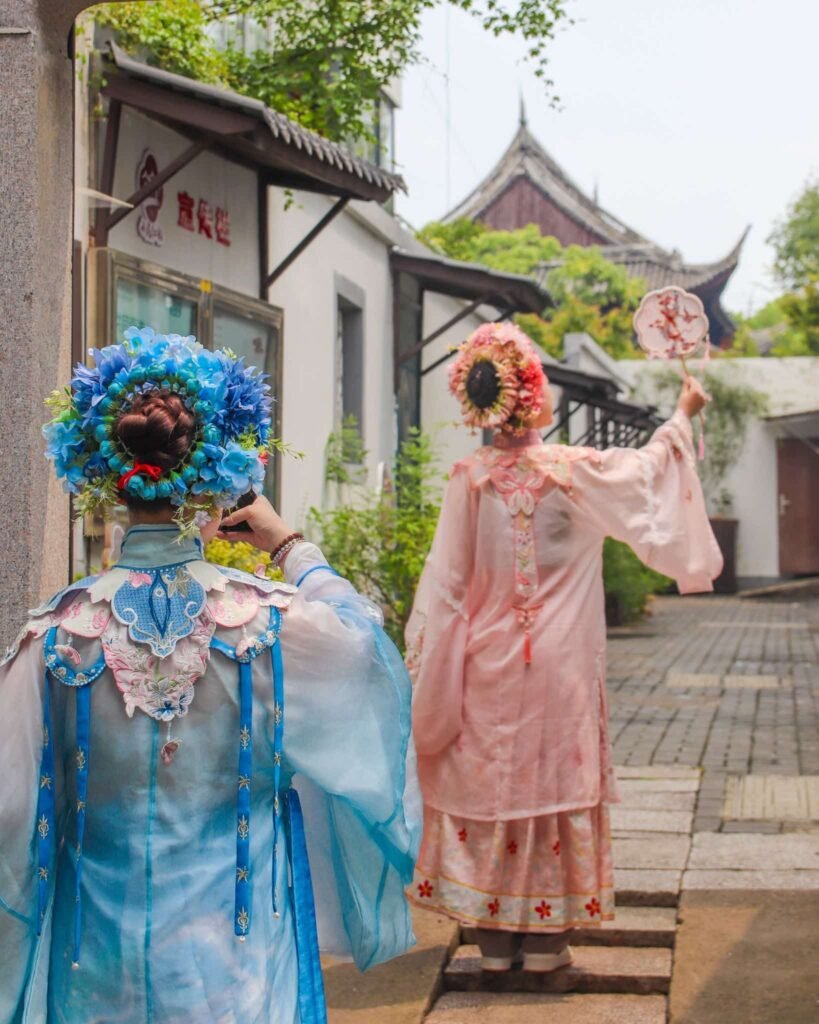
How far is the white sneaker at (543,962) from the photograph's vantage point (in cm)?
501

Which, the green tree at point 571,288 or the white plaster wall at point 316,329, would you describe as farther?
the green tree at point 571,288

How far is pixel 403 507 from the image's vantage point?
34.7 ft

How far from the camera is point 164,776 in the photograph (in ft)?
8.27

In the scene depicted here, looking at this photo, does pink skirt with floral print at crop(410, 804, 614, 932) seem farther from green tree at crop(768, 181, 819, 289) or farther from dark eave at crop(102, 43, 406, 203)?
green tree at crop(768, 181, 819, 289)

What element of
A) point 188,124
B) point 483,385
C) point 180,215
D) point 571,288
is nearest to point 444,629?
point 483,385

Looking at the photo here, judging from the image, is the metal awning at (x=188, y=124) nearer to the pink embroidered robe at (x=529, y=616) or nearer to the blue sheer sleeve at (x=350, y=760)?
the pink embroidered robe at (x=529, y=616)

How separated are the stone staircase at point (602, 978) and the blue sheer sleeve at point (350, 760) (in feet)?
6.53

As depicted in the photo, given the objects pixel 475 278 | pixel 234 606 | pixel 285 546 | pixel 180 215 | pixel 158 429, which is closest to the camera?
pixel 158 429

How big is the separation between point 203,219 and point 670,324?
3.24 meters

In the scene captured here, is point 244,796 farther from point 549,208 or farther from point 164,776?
point 549,208

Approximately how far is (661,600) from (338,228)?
1426 cm

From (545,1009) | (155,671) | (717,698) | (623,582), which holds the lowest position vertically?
(545,1009)

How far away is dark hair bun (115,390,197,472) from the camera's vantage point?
2502 mm

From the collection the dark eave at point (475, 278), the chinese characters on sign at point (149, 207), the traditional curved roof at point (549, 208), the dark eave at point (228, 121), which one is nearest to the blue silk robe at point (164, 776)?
the dark eave at point (228, 121)
